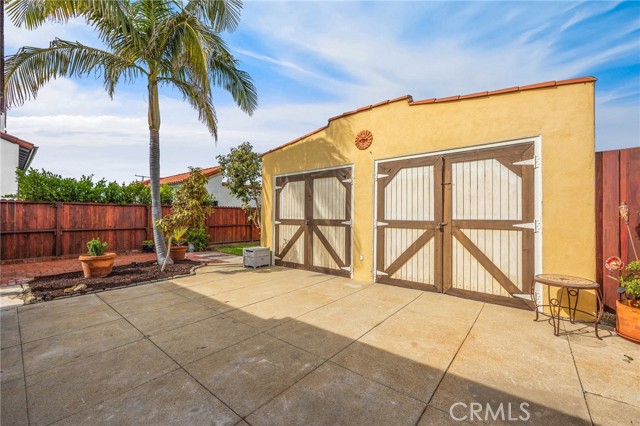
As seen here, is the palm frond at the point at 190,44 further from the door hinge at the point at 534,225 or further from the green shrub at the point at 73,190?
the door hinge at the point at 534,225

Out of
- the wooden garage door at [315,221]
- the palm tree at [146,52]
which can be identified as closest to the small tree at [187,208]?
the palm tree at [146,52]

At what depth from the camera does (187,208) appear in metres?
6.64

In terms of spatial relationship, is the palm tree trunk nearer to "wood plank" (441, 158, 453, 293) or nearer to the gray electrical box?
the gray electrical box

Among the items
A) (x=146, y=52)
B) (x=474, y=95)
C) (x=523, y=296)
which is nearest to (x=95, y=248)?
(x=146, y=52)

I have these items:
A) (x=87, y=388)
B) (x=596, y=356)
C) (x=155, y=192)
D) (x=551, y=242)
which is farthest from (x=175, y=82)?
(x=596, y=356)

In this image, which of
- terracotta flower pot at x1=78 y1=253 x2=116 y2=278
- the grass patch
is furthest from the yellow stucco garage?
the grass patch

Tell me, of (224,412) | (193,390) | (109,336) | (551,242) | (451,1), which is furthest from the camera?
(451,1)

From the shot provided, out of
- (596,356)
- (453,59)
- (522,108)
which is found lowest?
(596,356)

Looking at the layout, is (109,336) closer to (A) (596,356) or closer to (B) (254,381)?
(B) (254,381)

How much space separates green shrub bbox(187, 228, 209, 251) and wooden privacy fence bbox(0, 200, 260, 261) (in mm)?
1462

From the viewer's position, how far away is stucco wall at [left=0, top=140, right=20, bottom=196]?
11.6 meters

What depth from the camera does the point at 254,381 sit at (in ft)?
7.26

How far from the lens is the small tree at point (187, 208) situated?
21.4ft

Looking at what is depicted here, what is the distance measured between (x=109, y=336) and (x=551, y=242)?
6014 mm
